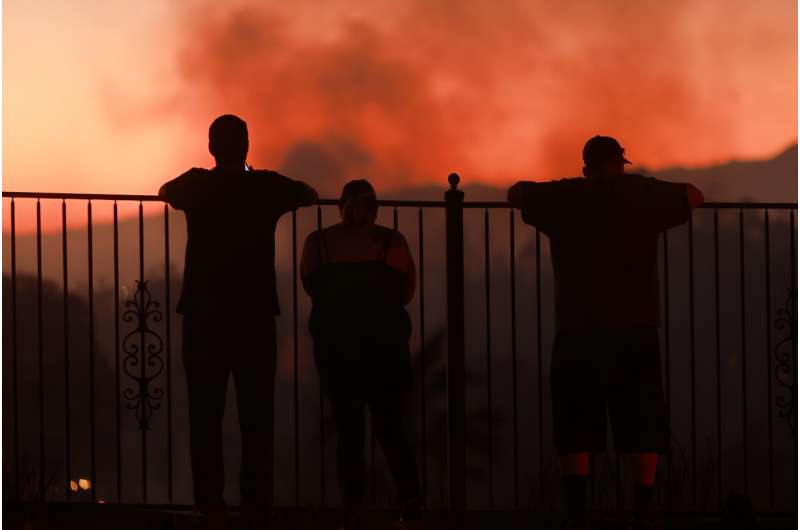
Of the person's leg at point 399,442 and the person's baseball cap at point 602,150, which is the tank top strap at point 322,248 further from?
the person's baseball cap at point 602,150

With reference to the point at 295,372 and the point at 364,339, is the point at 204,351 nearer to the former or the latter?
the point at 364,339

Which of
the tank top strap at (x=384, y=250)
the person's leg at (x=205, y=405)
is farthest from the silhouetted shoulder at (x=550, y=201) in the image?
the person's leg at (x=205, y=405)

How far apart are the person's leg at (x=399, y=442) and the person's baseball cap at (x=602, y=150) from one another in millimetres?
1327

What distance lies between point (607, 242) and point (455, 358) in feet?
4.72

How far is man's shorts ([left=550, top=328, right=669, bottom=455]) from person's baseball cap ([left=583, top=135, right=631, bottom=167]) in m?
0.75

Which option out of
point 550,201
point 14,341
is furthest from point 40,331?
point 550,201

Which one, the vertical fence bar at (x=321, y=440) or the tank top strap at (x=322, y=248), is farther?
the vertical fence bar at (x=321, y=440)

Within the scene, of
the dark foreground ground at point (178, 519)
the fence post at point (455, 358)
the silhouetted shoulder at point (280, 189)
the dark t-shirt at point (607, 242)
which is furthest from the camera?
the fence post at point (455, 358)

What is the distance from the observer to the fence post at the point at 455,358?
6.00 m

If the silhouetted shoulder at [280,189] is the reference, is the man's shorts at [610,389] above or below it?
below

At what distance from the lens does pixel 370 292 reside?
5.00 m

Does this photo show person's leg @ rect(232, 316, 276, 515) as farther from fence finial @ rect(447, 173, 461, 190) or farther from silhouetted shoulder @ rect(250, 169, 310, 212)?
fence finial @ rect(447, 173, 461, 190)

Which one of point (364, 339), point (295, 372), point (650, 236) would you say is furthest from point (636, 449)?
point (295, 372)

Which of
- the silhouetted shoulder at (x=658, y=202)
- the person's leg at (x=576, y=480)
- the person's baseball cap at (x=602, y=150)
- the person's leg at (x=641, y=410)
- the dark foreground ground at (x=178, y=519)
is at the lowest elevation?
the dark foreground ground at (x=178, y=519)
